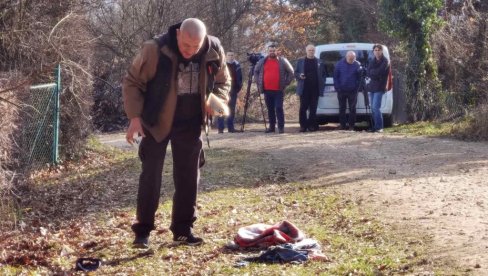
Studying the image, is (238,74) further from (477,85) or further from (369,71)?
(477,85)

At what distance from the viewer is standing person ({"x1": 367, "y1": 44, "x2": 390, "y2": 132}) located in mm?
18234

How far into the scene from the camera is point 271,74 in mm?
18391

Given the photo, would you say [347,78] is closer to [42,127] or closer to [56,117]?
→ [56,117]

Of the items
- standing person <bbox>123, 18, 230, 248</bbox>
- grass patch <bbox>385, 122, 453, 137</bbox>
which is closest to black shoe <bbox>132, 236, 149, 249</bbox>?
standing person <bbox>123, 18, 230, 248</bbox>

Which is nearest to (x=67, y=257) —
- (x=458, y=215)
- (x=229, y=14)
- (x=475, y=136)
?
(x=458, y=215)

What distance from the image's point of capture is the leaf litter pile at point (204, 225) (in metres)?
7.07

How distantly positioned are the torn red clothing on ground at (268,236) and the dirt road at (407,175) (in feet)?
3.76

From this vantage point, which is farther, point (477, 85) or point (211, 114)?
point (477, 85)

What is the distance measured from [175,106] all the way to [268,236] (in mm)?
1345

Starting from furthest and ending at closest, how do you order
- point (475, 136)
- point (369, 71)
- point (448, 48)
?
point (448, 48), point (369, 71), point (475, 136)

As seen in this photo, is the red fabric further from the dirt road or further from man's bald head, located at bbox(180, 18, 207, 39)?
man's bald head, located at bbox(180, 18, 207, 39)

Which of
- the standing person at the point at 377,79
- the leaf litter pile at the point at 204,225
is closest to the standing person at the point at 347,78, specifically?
the standing person at the point at 377,79

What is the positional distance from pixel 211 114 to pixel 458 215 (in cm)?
265

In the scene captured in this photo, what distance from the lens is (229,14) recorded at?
88.3 feet
